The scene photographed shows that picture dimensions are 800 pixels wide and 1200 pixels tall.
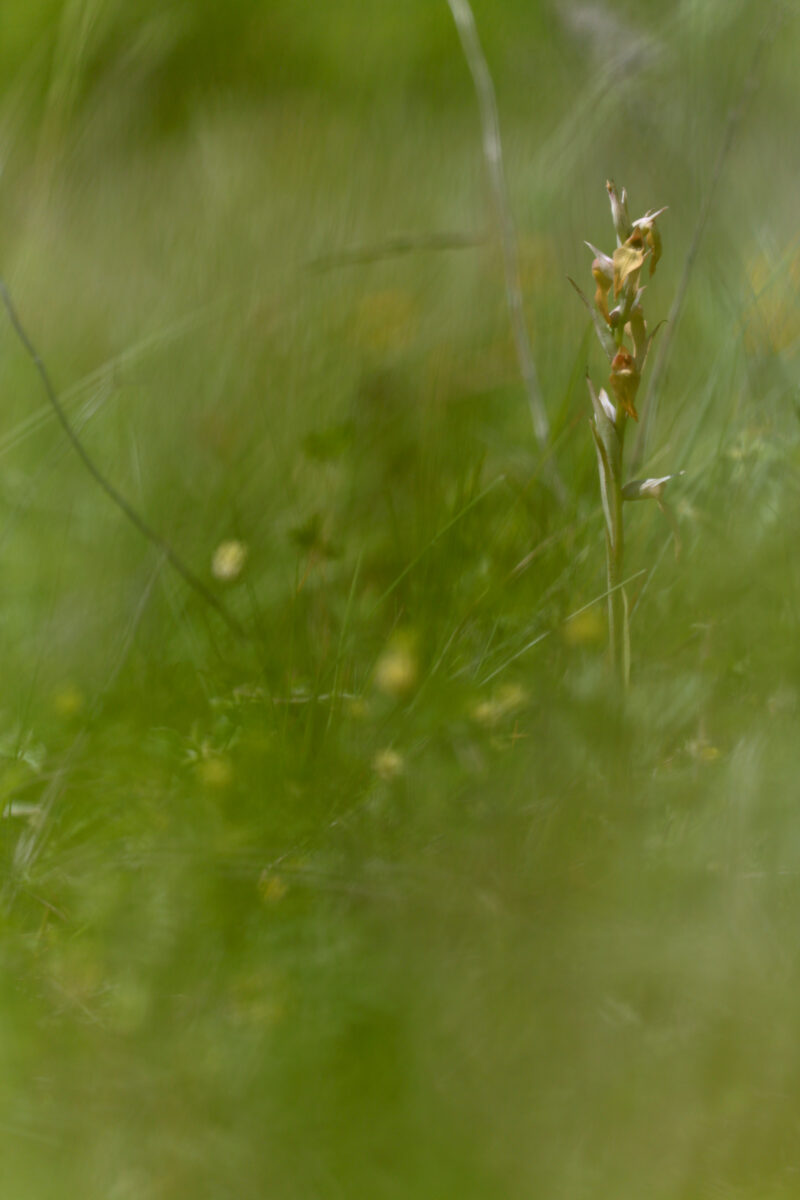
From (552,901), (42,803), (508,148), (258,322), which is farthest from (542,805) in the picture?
(508,148)

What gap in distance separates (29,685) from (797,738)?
1.33 feet

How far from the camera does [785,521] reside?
49cm

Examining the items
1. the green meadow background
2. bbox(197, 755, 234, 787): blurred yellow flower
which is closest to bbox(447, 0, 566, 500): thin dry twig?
the green meadow background

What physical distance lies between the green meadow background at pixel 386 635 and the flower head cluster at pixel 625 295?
118 millimetres

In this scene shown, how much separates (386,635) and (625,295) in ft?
0.71

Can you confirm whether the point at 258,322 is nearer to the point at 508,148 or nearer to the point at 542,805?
the point at 508,148

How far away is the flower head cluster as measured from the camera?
1.29ft

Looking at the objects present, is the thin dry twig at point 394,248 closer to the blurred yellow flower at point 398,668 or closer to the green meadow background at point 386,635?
the green meadow background at point 386,635

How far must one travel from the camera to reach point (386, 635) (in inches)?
20.6

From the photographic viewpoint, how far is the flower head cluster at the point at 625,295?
0.39 m

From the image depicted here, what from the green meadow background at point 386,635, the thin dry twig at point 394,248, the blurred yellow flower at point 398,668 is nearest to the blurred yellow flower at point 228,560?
the green meadow background at point 386,635

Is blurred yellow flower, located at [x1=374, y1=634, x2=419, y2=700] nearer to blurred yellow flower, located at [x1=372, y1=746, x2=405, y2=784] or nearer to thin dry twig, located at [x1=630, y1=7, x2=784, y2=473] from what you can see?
blurred yellow flower, located at [x1=372, y1=746, x2=405, y2=784]

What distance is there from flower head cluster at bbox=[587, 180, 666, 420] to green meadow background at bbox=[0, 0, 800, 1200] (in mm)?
118

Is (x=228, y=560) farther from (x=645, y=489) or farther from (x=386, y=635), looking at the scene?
(x=645, y=489)
